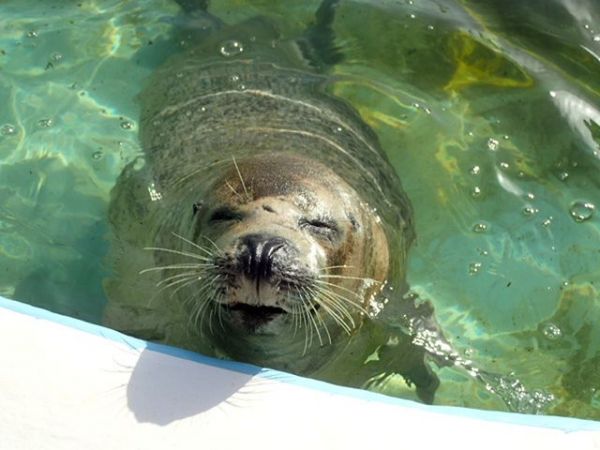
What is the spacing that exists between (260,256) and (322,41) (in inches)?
128

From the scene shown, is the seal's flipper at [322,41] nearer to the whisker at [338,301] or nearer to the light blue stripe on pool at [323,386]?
the whisker at [338,301]

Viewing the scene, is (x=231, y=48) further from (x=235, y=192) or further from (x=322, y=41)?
(x=235, y=192)

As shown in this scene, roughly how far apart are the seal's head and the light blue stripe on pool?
25 centimetres

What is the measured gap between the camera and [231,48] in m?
6.11

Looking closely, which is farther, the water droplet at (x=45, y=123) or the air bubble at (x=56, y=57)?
the air bubble at (x=56, y=57)

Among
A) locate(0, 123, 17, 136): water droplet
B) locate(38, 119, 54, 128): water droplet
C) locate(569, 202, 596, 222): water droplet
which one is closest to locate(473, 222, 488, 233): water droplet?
locate(569, 202, 596, 222): water droplet

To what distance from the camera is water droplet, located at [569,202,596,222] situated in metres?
5.41

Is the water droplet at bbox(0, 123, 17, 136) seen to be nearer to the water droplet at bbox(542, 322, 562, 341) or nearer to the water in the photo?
the water

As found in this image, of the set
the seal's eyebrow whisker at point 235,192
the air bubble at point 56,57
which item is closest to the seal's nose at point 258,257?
the seal's eyebrow whisker at point 235,192

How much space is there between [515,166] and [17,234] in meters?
3.07

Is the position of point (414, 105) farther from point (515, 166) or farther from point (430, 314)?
point (430, 314)

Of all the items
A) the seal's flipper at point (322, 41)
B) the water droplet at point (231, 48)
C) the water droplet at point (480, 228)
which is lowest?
the water droplet at point (231, 48)

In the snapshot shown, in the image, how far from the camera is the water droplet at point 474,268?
516 centimetres

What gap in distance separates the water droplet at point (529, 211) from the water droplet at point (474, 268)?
50cm
